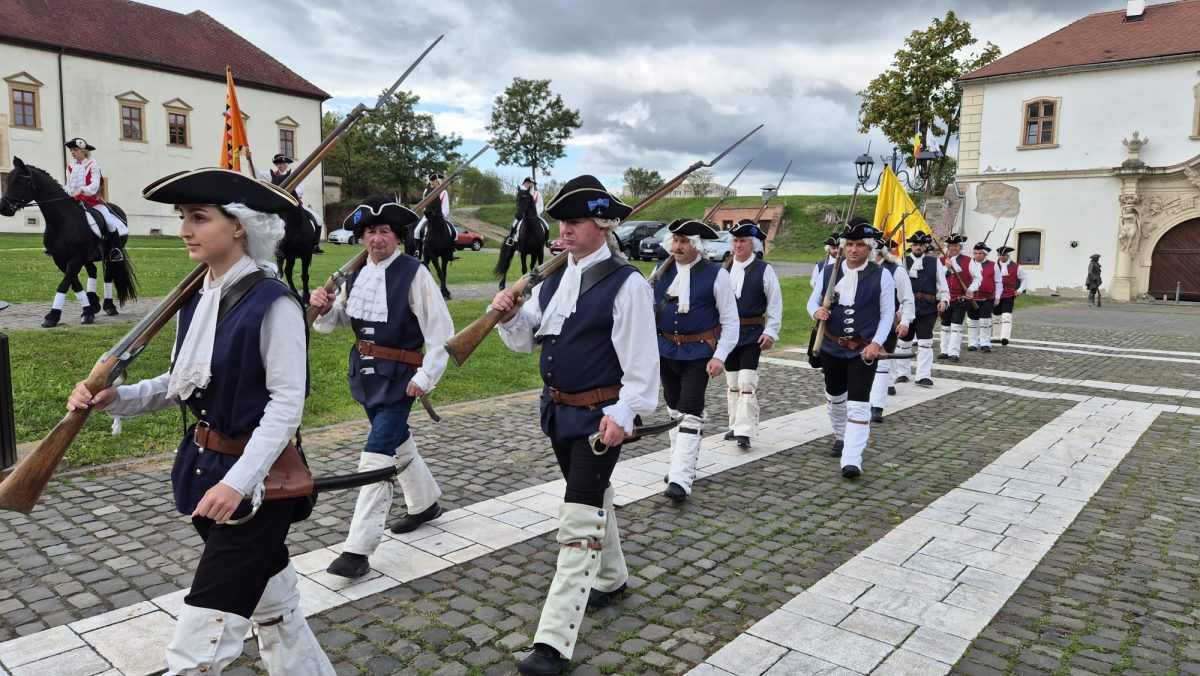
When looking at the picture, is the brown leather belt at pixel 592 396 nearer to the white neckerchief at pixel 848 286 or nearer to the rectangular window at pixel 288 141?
the white neckerchief at pixel 848 286

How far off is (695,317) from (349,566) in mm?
3362

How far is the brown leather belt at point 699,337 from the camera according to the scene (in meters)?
6.66

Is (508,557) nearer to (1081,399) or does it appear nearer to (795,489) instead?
(795,489)

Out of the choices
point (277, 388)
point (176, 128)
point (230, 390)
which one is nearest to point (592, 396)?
point (277, 388)

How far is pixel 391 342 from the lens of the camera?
192 inches

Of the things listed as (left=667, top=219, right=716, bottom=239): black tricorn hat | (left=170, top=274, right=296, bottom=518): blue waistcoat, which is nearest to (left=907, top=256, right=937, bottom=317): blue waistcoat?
(left=667, top=219, right=716, bottom=239): black tricorn hat

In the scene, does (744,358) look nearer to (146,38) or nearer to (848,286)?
(848,286)

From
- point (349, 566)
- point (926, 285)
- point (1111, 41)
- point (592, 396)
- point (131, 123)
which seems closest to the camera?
point (592, 396)

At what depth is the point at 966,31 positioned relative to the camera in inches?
1598

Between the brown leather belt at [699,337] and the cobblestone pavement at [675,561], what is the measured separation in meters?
1.22

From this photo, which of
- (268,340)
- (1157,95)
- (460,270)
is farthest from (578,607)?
(1157,95)

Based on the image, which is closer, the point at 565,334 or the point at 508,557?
the point at 565,334

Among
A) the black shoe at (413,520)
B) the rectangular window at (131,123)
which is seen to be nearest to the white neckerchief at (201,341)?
the black shoe at (413,520)

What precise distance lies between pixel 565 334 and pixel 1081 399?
10127 millimetres
